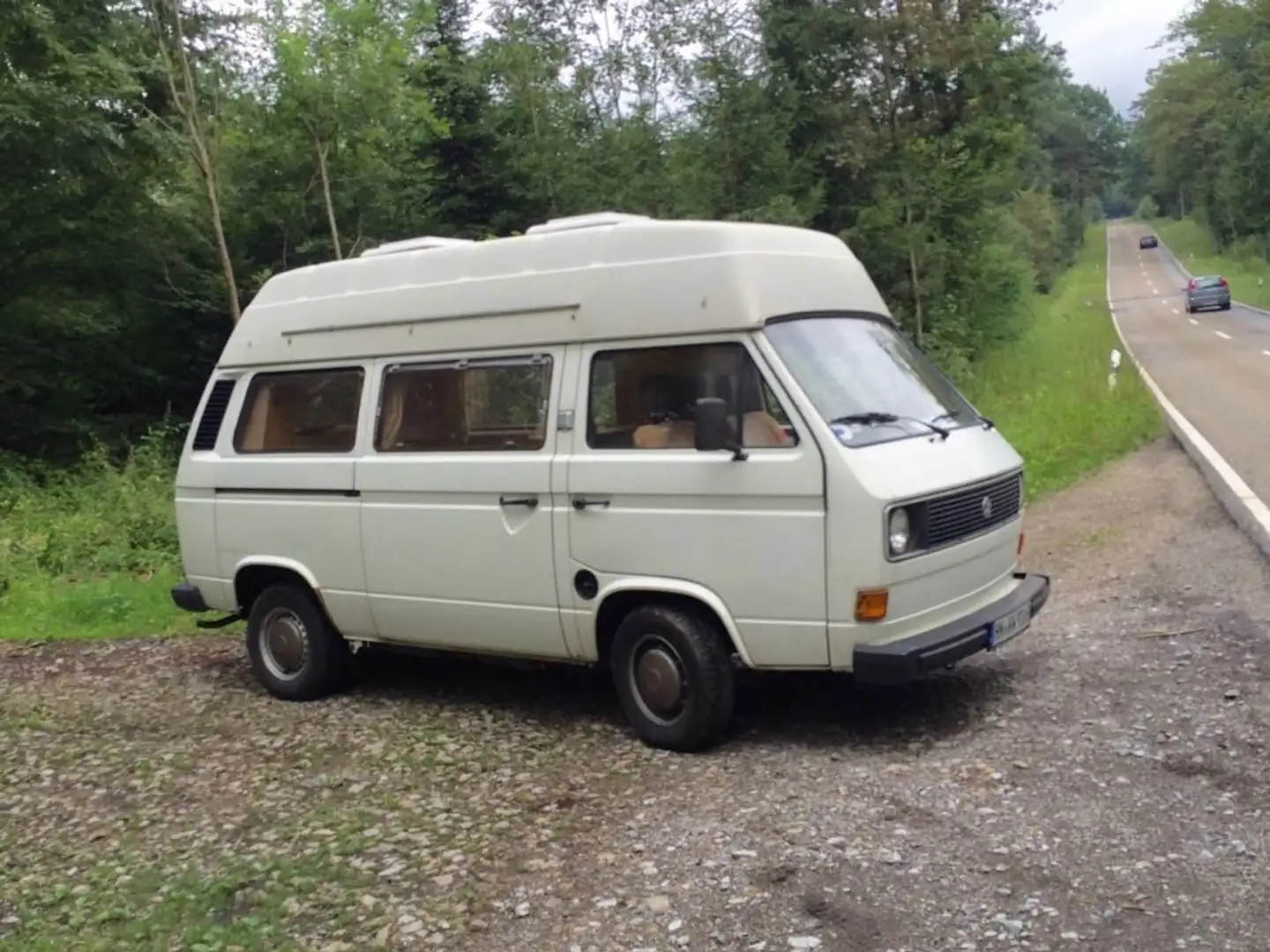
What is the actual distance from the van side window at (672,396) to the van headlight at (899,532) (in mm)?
553

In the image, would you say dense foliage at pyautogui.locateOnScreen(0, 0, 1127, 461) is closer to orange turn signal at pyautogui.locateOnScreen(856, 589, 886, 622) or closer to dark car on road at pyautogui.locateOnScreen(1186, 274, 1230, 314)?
orange turn signal at pyautogui.locateOnScreen(856, 589, 886, 622)

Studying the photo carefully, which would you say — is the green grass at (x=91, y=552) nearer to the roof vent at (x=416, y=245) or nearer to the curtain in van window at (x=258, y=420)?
the curtain in van window at (x=258, y=420)

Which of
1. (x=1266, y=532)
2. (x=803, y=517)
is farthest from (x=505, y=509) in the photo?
(x=1266, y=532)

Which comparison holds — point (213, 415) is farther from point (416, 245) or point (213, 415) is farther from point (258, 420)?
point (416, 245)

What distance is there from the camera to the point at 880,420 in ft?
19.2

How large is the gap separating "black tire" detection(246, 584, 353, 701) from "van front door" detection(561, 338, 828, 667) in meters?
2.04

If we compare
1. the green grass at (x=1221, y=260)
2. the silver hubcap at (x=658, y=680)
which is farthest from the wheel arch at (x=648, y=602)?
the green grass at (x=1221, y=260)

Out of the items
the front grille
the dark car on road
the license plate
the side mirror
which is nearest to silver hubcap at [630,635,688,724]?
the side mirror

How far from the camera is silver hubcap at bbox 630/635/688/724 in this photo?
590 cm

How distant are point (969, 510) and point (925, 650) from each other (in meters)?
0.78

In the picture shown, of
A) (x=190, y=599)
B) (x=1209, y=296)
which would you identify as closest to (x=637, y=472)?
(x=190, y=599)

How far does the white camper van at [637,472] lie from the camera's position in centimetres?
553

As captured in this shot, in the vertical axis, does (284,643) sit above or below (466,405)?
below

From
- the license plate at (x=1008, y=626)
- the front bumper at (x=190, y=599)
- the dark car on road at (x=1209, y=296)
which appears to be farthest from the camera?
the dark car on road at (x=1209, y=296)
